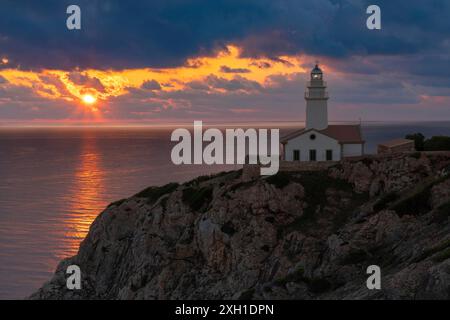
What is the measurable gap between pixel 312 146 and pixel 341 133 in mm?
3834

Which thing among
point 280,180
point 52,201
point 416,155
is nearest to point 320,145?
point 280,180

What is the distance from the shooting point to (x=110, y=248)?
5344cm

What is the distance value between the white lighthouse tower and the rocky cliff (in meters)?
8.08

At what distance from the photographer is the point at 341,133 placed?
1956 inches

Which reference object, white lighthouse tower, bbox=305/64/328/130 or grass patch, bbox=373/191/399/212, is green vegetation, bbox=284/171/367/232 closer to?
grass patch, bbox=373/191/399/212

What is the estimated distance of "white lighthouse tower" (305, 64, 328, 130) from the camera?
168 ft

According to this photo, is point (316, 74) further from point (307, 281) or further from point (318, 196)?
point (307, 281)

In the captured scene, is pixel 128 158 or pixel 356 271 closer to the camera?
pixel 356 271

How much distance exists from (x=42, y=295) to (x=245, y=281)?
2367cm

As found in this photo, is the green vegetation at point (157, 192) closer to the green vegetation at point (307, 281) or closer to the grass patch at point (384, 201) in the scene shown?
the green vegetation at point (307, 281)

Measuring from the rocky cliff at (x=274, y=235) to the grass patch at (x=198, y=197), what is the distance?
0.12m
